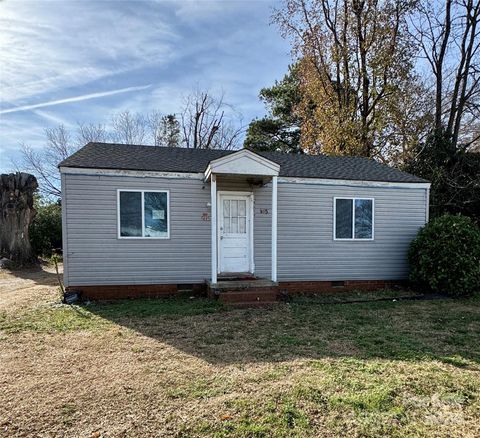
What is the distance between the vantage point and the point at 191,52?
1752cm

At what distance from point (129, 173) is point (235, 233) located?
2.85 metres

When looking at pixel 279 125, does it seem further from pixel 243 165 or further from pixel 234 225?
pixel 243 165

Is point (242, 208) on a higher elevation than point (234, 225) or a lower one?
higher

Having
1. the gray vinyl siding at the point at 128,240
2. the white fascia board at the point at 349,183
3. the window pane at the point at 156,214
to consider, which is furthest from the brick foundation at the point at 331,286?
the window pane at the point at 156,214

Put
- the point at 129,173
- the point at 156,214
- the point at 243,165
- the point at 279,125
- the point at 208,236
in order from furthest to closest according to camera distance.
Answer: the point at 279,125 → the point at 208,236 → the point at 156,214 → the point at 129,173 → the point at 243,165

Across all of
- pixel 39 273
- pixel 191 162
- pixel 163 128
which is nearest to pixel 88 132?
pixel 163 128

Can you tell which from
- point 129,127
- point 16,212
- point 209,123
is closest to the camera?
point 16,212

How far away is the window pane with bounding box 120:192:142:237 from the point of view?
7869 millimetres

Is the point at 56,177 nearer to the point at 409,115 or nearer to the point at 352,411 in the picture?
the point at 409,115

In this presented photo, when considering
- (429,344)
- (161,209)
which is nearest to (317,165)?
(161,209)

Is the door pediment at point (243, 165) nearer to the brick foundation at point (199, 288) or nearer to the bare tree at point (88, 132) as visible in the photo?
the brick foundation at point (199, 288)

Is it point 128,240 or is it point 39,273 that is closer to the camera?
point 128,240

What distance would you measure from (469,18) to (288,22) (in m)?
7.89

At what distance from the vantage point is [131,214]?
7902 mm
